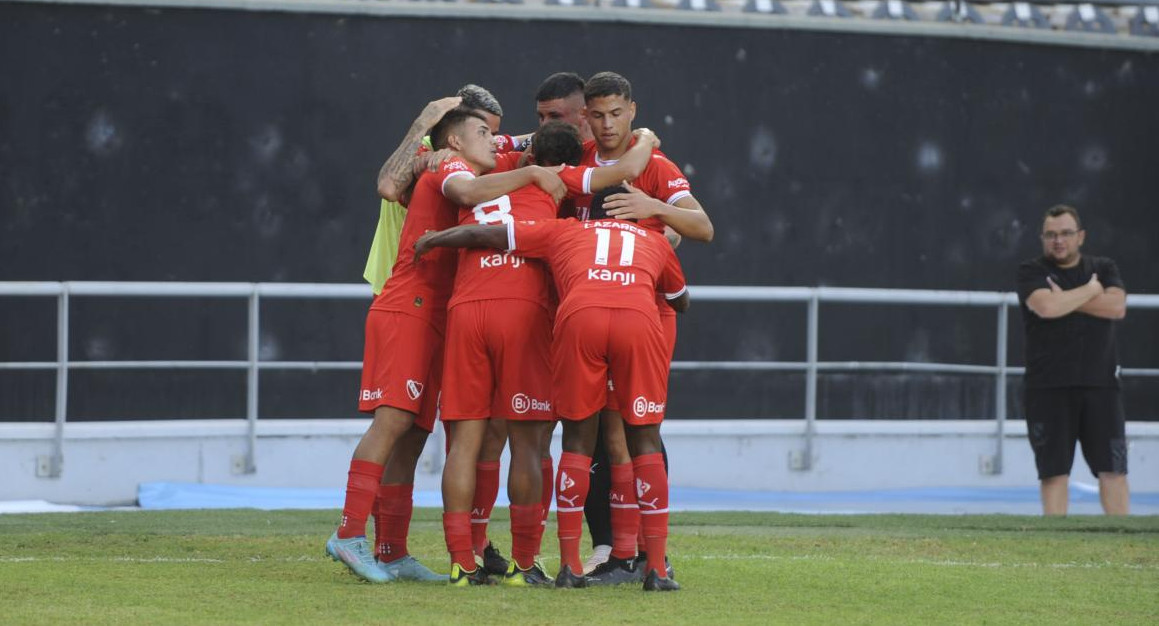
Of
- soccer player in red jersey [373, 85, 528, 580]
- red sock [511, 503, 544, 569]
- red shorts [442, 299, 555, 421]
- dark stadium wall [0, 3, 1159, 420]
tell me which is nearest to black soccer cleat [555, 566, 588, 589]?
red sock [511, 503, 544, 569]

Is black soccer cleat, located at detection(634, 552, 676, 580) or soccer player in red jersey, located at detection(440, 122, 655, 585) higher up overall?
soccer player in red jersey, located at detection(440, 122, 655, 585)

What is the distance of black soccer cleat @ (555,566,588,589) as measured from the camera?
6301 millimetres

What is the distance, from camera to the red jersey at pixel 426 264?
6629mm

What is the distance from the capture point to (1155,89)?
512 inches

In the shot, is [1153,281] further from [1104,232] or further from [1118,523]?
[1118,523]

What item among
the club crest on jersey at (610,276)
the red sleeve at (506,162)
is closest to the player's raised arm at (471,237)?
the club crest on jersey at (610,276)

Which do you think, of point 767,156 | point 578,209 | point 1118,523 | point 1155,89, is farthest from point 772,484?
point 578,209

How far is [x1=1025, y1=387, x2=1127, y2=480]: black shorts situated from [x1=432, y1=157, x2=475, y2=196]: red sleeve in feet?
14.6

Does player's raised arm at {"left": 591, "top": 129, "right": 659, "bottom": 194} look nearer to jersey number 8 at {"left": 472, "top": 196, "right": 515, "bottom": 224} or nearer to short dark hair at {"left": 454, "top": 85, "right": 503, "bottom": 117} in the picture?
jersey number 8 at {"left": 472, "top": 196, "right": 515, "bottom": 224}

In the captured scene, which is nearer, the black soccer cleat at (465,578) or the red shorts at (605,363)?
the red shorts at (605,363)

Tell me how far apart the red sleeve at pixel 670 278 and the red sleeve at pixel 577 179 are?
0.35 meters

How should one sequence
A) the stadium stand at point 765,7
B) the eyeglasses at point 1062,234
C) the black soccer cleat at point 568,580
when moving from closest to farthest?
1. the black soccer cleat at point 568,580
2. the eyeglasses at point 1062,234
3. the stadium stand at point 765,7

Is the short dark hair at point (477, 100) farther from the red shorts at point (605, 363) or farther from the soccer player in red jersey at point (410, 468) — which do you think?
the red shorts at point (605, 363)

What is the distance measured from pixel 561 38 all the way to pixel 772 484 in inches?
124
